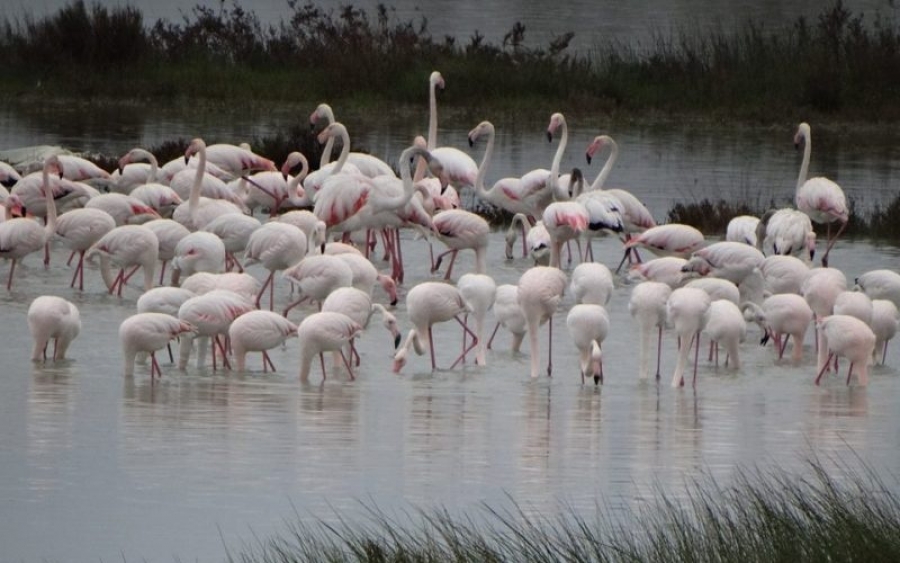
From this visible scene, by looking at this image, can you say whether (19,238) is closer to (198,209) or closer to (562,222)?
(198,209)

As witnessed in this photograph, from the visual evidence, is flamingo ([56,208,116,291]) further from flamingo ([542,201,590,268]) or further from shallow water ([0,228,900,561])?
flamingo ([542,201,590,268])

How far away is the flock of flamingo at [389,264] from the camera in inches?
356

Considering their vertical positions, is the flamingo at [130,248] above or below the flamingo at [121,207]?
below

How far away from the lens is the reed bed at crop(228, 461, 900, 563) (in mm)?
5430

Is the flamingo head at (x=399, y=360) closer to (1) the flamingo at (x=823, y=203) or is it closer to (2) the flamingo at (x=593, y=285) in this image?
(2) the flamingo at (x=593, y=285)

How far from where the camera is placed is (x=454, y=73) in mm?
24469

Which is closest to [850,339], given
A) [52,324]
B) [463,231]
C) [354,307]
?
[354,307]

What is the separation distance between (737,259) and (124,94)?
1516 cm

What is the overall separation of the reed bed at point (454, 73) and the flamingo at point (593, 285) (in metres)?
13.9

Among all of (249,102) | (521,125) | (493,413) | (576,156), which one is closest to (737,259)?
(493,413)

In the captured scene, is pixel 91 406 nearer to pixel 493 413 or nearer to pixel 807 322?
pixel 493 413

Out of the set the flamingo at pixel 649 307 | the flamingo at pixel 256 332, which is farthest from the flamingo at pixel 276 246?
the flamingo at pixel 649 307

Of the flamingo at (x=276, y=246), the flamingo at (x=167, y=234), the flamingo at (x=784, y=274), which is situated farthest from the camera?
the flamingo at (x=167, y=234)

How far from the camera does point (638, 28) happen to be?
4191cm
